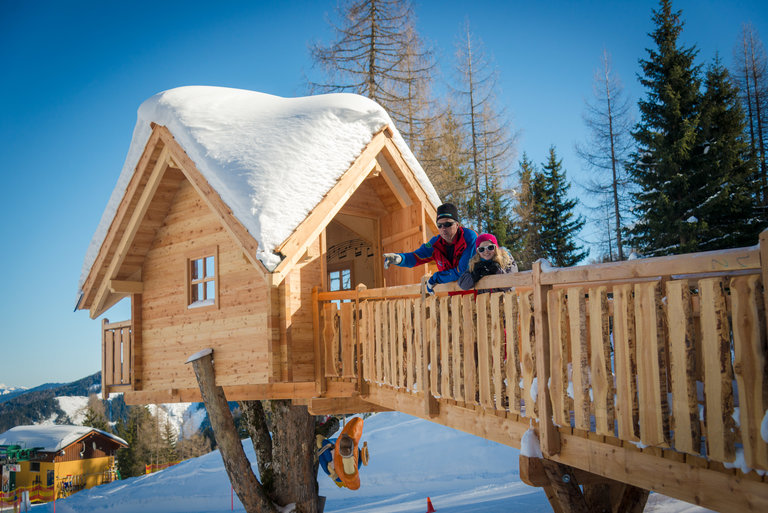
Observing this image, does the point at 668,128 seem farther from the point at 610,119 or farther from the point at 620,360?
the point at 620,360

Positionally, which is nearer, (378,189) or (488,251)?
(488,251)

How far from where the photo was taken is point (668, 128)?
24281 mm

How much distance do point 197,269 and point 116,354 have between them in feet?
10.5

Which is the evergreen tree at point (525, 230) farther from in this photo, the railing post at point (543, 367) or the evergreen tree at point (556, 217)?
the railing post at point (543, 367)

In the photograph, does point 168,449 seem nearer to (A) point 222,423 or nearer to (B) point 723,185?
(A) point 222,423

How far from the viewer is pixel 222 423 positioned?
10.4m

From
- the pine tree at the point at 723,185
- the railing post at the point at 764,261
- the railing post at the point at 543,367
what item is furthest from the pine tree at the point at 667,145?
the railing post at the point at 764,261

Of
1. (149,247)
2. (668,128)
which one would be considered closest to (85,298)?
(149,247)

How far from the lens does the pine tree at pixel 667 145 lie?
2316 cm

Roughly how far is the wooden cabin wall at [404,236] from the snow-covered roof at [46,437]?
41.6m

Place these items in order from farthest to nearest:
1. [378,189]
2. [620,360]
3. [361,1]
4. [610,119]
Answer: [610,119] → [361,1] → [378,189] → [620,360]

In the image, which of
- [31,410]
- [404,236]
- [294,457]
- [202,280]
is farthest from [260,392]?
[31,410]

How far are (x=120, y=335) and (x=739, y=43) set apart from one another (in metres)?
39.5

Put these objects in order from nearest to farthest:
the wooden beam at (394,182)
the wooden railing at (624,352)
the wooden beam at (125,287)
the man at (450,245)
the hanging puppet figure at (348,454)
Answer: the wooden railing at (624,352), the man at (450,245), the hanging puppet figure at (348,454), the wooden beam at (394,182), the wooden beam at (125,287)
